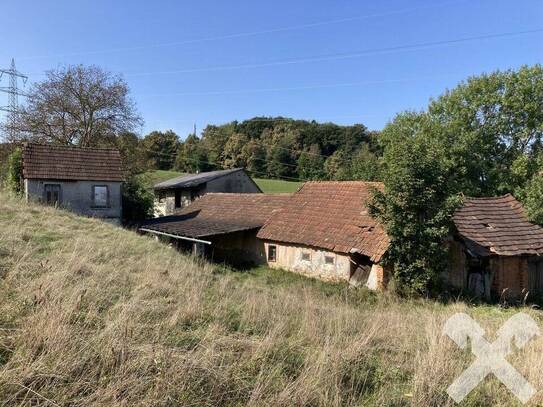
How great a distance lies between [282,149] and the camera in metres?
73.3

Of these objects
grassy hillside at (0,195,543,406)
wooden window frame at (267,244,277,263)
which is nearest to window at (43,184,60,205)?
wooden window frame at (267,244,277,263)

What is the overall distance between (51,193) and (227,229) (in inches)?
400

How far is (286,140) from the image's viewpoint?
7488 cm

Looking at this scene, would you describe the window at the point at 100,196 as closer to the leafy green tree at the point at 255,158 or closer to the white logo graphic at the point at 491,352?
the white logo graphic at the point at 491,352

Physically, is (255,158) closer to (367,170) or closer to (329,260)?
(367,170)

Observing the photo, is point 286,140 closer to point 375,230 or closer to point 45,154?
point 45,154

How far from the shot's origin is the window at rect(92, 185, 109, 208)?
23797 mm

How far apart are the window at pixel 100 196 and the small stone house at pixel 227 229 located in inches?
107

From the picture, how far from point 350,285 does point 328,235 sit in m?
2.78

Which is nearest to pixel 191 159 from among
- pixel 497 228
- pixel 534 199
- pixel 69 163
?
pixel 69 163

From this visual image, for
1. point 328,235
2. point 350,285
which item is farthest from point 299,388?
point 328,235

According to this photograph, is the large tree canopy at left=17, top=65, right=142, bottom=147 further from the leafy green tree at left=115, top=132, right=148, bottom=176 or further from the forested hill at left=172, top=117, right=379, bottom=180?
the forested hill at left=172, top=117, right=379, bottom=180

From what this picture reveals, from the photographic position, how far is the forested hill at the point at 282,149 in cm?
7069

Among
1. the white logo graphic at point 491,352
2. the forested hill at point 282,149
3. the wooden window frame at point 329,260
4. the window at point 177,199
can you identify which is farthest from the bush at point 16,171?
the forested hill at point 282,149
